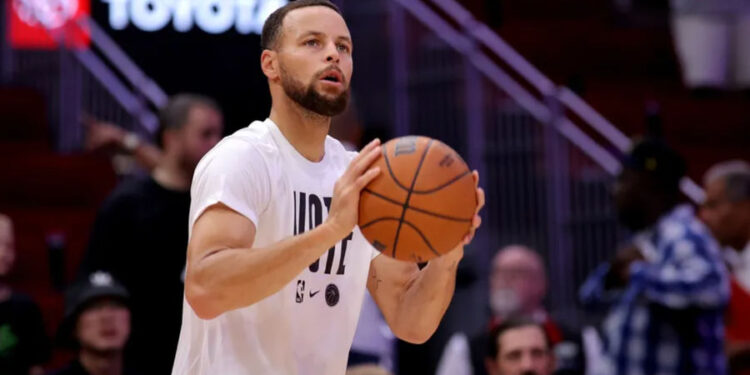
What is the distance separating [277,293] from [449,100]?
23.5ft

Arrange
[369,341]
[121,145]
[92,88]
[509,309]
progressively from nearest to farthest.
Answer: [369,341], [509,309], [121,145], [92,88]

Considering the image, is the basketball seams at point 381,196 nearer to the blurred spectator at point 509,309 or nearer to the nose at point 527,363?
the nose at point 527,363

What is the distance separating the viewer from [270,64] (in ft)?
14.7

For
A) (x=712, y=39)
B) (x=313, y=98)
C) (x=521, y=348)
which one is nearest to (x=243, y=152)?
(x=313, y=98)

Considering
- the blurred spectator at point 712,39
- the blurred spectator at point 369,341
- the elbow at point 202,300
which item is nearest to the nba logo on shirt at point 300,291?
the elbow at point 202,300

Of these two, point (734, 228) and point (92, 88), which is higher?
point (92, 88)

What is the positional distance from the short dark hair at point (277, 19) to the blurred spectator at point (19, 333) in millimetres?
3434

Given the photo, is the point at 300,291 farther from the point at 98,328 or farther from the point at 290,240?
the point at 98,328

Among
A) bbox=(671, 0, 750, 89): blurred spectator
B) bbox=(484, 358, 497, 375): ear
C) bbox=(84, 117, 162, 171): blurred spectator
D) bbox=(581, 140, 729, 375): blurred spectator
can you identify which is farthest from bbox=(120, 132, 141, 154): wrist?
bbox=(671, 0, 750, 89): blurred spectator

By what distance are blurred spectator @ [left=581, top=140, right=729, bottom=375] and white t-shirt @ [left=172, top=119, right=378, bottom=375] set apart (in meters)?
3.05

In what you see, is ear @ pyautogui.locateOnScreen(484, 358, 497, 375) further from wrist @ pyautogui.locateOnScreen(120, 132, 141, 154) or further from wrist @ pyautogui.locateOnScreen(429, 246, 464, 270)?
wrist @ pyautogui.locateOnScreen(429, 246, 464, 270)

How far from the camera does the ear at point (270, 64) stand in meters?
4.46

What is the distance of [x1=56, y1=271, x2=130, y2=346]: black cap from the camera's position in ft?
22.2

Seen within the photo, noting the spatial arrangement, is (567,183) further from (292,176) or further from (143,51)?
(292,176)
